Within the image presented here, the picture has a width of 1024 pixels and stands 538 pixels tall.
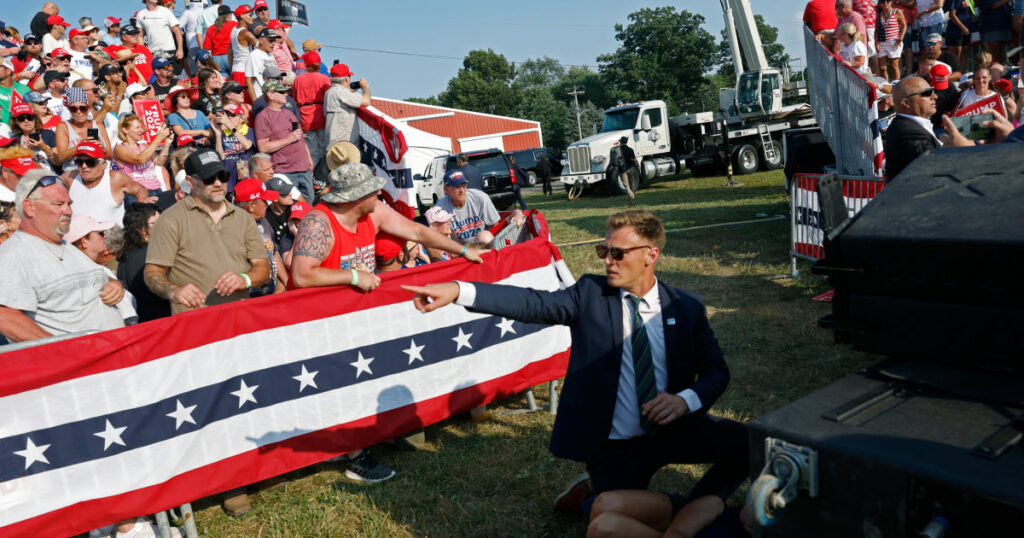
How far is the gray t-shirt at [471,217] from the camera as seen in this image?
7.39 m

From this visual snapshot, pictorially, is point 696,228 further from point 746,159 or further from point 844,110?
point 746,159

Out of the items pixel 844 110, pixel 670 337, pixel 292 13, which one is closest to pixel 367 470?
pixel 670 337

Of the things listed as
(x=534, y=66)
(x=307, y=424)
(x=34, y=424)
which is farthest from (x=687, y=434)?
(x=534, y=66)

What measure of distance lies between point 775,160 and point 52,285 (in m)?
24.6

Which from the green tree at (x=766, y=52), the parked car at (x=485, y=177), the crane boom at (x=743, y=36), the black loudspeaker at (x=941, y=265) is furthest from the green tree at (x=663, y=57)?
the black loudspeaker at (x=941, y=265)

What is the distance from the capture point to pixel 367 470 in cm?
465

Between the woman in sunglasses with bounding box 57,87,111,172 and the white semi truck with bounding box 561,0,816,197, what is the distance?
17288 mm

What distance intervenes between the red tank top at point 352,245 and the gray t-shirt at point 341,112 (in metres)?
2.71

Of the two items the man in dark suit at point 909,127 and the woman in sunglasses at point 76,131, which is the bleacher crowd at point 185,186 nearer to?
the woman in sunglasses at point 76,131

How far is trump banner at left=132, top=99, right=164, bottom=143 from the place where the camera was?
9.35m

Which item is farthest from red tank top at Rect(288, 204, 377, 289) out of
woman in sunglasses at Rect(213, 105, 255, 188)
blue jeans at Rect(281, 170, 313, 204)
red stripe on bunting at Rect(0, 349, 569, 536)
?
woman in sunglasses at Rect(213, 105, 255, 188)

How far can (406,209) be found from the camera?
20.2ft

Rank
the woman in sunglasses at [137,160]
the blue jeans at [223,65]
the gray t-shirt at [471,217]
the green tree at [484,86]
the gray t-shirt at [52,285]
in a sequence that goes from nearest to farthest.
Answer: the gray t-shirt at [52,285] → the gray t-shirt at [471,217] → the woman in sunglasses at [137,160] → the blue jeans at [223,65] → the green tree at [484,86]

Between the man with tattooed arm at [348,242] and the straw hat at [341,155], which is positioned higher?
the straw hat at [341,155]
